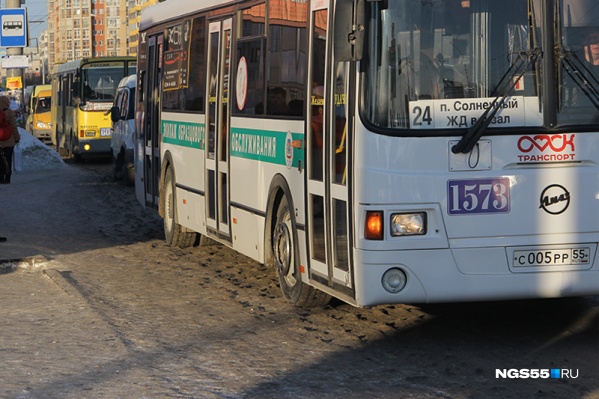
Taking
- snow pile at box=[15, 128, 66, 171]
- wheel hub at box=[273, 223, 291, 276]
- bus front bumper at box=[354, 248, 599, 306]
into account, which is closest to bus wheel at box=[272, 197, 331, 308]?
wheel hub at box=[273, 223, 291, 276]

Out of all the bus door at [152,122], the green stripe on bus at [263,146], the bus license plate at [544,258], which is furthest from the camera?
the bus door at [152,122]

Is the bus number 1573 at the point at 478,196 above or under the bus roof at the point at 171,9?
under

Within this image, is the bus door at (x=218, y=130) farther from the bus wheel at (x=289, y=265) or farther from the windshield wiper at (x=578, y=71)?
the windshield wiper at (x=578, y=71)

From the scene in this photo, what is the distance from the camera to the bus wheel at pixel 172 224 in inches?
578

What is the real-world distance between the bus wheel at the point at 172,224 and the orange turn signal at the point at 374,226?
6.56 m

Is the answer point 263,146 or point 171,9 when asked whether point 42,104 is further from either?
point 263,146

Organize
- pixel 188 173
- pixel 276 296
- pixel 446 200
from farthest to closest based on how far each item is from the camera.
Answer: pixel 188 173 → pixel 276 296 → pixel 446 200

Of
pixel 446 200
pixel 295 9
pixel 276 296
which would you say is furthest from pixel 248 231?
pixel 446 200

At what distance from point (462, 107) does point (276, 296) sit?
3327mm

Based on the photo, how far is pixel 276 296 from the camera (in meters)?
11.0

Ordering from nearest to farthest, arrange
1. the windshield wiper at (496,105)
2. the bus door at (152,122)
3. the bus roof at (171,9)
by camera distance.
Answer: the windshield wiper at (496,105)
the bus roof at (171,9)
the bus door at (152,122)

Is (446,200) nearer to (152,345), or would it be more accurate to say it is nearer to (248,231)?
(152,345)

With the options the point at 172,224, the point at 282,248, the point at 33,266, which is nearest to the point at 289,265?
the point at 282,248

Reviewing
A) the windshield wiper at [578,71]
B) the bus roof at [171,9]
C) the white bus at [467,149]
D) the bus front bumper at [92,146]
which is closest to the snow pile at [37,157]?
the bus front bumper at [92,146]
